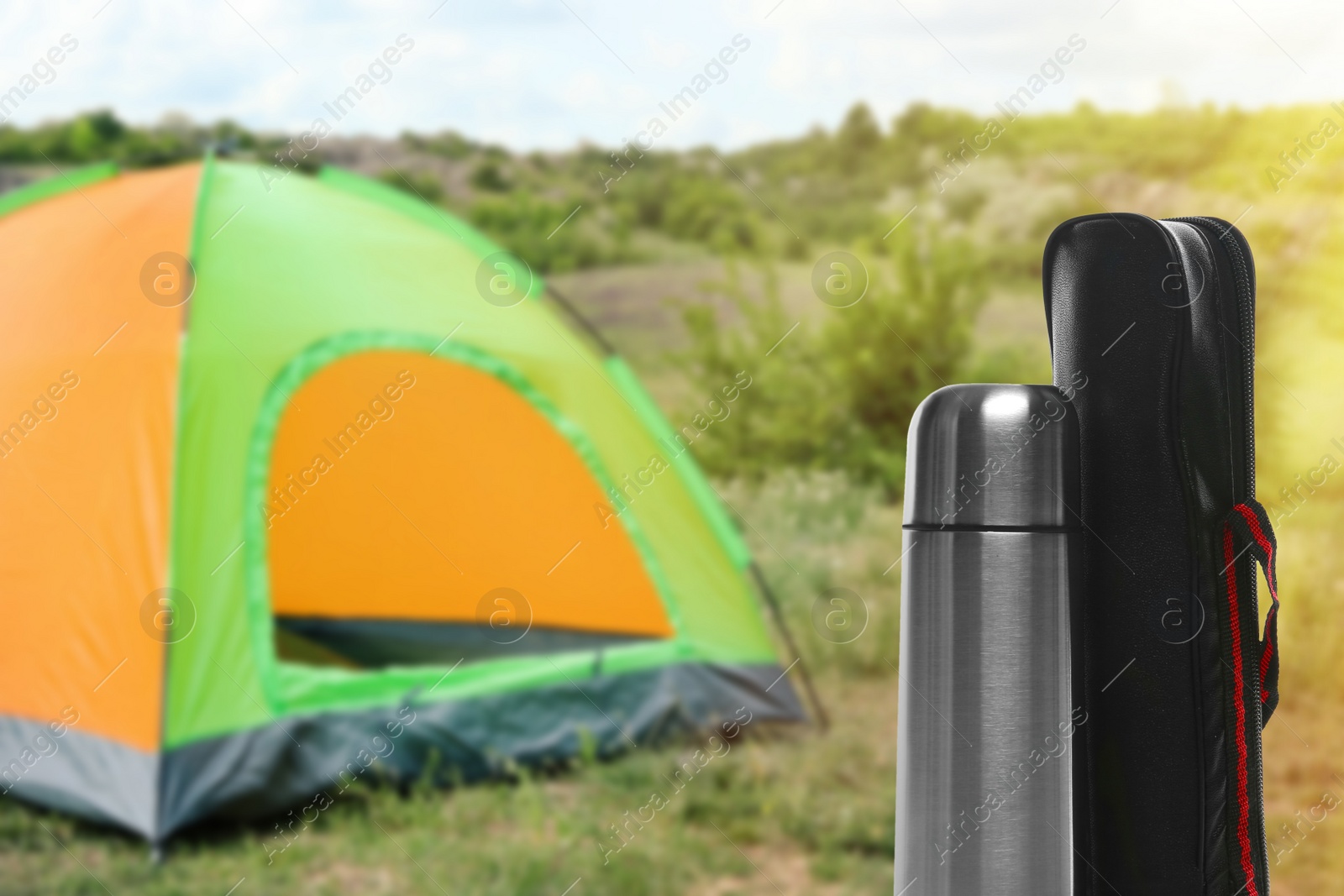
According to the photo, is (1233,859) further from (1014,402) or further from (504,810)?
(504,810)

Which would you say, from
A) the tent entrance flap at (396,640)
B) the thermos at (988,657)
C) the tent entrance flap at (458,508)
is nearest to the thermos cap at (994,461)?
the thermos at (988,657)

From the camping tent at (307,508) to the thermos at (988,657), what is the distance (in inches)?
83.6

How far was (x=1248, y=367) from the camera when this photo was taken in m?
0.46

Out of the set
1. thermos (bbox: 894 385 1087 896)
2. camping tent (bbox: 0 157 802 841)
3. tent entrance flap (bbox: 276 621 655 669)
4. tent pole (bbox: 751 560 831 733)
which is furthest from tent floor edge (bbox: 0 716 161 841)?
thermos (bbox: 894 385 1087 896)

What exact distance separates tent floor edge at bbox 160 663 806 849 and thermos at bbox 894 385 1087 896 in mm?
2127

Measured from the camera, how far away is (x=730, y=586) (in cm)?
291

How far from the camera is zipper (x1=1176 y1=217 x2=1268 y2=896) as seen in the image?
1.49 ft

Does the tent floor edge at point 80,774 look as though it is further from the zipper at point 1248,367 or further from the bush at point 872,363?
the bush at point 872,363

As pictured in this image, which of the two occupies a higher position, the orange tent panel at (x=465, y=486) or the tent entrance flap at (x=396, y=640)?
the orange tent panel at (x=465, y=486)

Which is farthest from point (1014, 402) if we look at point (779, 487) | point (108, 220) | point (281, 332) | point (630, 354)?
point (630, 354)

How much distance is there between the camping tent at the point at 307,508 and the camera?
2.29 meters

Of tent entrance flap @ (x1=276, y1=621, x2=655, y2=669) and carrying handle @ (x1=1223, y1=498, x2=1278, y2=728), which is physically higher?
carrying handle @ (x1=1223, y1=498, x2=1278, y2=728)

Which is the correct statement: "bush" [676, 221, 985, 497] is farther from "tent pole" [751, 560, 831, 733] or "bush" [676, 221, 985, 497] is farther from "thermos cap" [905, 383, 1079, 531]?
"thermos cap" [905, 383, 1079, 531]

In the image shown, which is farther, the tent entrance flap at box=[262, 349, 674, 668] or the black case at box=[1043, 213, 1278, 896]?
the tent entrance flap at box=[262, 349, 674, 668]
